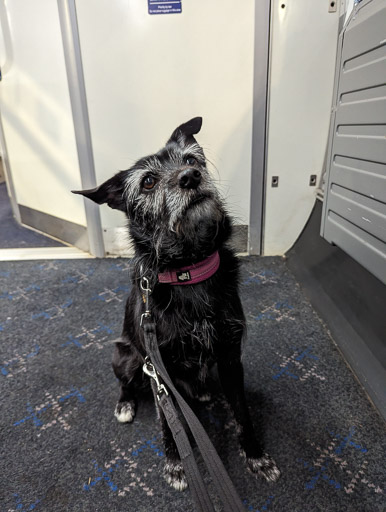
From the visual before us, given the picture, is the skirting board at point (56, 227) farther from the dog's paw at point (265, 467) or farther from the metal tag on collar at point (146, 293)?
the dog's paw at point (265, 467)

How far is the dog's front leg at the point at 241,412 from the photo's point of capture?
107 cm

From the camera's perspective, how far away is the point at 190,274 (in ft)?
3.33

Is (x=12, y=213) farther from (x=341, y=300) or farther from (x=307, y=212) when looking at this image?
(x=341, y=300)

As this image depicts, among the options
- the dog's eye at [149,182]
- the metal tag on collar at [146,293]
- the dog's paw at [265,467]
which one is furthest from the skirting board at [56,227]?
the dog's paw at [265,467]

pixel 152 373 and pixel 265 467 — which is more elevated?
pixel 152 373

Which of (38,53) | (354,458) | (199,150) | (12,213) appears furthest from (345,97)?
(12,213)

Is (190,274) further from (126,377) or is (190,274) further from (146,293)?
(126,377)

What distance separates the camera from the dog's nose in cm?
Result: 97

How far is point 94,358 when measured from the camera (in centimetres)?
162

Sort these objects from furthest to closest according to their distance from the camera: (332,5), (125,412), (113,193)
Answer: (332,5) → (125,412) → (113,193)

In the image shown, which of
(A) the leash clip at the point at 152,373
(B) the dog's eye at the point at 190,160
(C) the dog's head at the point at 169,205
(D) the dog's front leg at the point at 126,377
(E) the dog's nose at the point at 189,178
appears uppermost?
(B) the dog's eye at the point at 190,160

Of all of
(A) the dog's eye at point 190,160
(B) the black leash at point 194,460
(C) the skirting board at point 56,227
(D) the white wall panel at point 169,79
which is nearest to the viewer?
(B) the black leash at point 194,460

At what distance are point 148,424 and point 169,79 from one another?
2104 mm

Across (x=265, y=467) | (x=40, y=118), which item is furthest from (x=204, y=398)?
(x=40, y=118)
